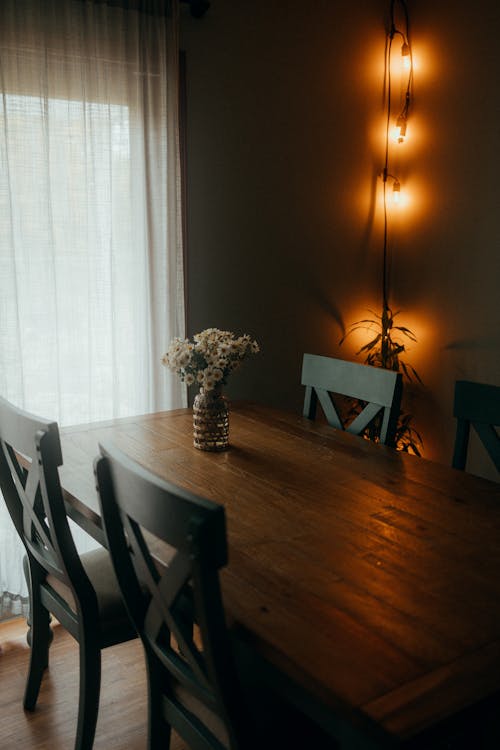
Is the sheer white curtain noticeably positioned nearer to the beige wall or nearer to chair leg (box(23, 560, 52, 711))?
the beige wall

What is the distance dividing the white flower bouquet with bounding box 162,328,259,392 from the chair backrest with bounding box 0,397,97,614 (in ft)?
1.76

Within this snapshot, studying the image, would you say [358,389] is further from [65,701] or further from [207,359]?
[65,701]

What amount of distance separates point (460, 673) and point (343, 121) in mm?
2974

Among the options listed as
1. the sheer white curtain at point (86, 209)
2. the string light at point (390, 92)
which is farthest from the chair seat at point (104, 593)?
the string light at point (390, 92)

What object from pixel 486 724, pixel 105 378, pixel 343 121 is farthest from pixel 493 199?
pixel 486 724

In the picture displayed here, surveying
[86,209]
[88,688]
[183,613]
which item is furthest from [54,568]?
[86,209]

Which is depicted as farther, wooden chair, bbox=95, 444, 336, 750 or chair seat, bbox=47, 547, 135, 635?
chair seat, bbox=47, 547, 135, 635

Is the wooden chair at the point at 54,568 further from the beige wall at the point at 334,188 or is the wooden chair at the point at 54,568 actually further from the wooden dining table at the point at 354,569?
the beige wall at the point at 334,188

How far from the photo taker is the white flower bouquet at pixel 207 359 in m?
1.98

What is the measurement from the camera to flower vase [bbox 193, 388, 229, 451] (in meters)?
2.02

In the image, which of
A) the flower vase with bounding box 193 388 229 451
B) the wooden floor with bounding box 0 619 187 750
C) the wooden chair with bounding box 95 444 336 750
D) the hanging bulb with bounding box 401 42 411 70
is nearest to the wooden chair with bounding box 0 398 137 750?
the wooden floor with bounding box 0 619 187 750

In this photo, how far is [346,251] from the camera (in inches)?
138

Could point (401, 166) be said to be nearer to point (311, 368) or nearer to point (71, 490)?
point (311, 368)

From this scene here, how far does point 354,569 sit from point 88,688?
0.86 m
